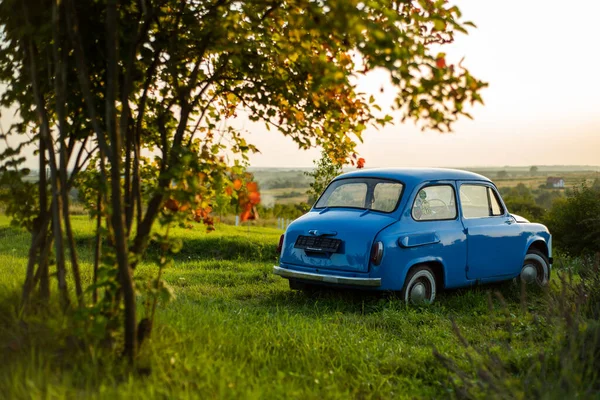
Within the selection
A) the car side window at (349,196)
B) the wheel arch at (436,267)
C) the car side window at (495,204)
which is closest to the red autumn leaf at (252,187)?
the wheel arch at (436,267)

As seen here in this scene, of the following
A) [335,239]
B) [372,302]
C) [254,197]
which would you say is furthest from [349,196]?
[254,197]

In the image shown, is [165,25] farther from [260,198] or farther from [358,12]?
[358,12]

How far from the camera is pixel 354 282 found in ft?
28.3

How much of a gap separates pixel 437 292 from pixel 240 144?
13.6 ft

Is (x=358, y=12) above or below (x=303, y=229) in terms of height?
above

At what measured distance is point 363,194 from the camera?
9672 millimetres

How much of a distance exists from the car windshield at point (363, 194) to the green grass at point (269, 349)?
1.18 meters

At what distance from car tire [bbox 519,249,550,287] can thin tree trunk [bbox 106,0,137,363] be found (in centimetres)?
741

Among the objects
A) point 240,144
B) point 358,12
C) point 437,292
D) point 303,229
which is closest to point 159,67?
point 240,144

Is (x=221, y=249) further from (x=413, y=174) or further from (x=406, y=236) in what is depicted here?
(x=406, y=236)

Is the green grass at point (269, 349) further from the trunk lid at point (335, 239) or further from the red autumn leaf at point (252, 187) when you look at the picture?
the red autumn leaf at point (252, 187)

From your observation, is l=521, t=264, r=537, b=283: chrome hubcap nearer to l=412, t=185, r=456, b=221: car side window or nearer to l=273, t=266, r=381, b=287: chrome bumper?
l=412, t=185, r=456, b=221: car side window

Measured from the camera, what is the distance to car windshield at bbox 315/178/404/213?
370 inches

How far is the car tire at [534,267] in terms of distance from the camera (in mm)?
11055
